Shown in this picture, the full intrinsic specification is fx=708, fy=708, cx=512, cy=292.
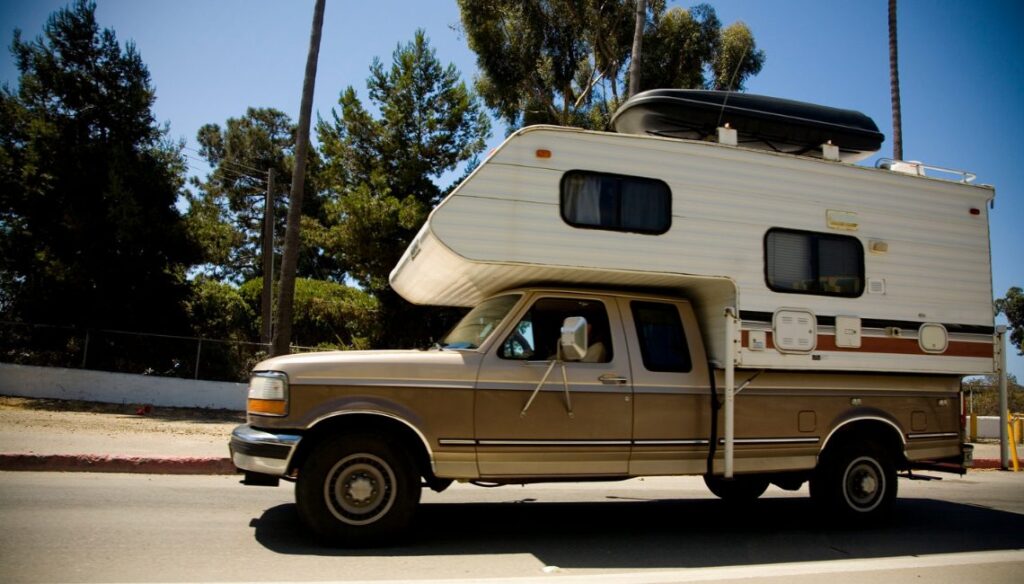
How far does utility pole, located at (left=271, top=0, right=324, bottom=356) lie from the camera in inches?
624

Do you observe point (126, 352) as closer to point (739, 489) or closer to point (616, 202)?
point (739, 489)

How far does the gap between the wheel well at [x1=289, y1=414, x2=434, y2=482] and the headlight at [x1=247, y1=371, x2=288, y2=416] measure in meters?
0.27

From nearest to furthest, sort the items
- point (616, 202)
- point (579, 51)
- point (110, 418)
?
point (616, 202) → point (110, 418) → point (579, 51)

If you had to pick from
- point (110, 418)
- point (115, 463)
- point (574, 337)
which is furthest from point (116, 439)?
point (574, 337)

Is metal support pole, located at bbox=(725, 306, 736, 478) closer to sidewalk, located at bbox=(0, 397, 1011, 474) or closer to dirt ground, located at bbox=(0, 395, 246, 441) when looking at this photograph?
sidewalk, located at bbox=(0, 397, 1011, 474)

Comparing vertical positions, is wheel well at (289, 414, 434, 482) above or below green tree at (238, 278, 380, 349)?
below

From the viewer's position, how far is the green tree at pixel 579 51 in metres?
25.6

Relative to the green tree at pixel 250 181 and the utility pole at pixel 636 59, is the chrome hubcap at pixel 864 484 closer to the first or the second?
the utility pole at pixel 636 59

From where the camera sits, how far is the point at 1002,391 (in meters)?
7.00

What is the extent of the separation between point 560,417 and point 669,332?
52.5 inches

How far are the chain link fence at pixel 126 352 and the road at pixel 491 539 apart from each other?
9.73m

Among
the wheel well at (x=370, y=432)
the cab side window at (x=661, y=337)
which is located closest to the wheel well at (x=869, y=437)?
the cab side window at (x=661, y=337)

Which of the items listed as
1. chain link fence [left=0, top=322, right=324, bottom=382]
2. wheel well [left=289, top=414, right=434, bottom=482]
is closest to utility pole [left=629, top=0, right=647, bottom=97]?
chain link fence [left=0, top=322, right=324, bottom=382]

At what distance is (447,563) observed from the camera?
489cm
